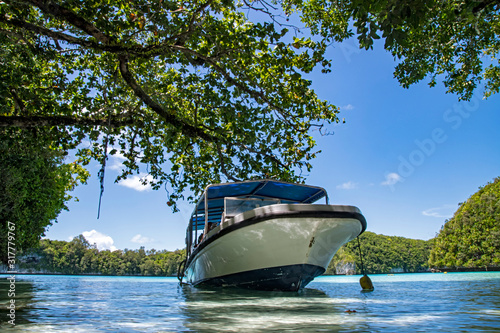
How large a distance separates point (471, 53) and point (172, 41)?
28.8ft

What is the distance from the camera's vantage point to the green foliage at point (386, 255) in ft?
354

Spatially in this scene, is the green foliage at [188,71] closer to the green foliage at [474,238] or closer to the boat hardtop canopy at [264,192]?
the boat hardtop canopy at [264,192]

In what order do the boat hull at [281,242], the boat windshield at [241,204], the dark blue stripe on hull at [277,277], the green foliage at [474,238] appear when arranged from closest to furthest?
1. the boat hull at [281,242]
2. the dark blue stripe on hull at [277,277]
3. the boat windshield at [241,204]
4. the green foliage at [474,238]

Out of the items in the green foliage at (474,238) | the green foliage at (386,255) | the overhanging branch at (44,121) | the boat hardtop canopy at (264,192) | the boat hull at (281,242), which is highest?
the overhanging branch at (44,121)

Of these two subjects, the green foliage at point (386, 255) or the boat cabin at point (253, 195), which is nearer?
the boat cabin at point (253, 195)

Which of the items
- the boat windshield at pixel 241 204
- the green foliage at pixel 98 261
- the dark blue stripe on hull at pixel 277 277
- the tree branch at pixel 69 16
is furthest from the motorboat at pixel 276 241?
the green foliage at pixel 98 261

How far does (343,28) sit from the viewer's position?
416 inches

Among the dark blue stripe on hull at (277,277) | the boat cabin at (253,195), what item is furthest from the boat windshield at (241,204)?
the dark blue stripe on hull at (277,277)

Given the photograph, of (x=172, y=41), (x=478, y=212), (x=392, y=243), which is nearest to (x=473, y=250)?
(x=478, y=212)

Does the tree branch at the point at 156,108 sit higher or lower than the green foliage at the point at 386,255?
higher

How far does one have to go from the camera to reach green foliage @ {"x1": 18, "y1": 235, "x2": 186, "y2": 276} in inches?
3246

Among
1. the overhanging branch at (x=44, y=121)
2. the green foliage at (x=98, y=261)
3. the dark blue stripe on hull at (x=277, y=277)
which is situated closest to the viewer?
the dark blue stripe on hull at (x=277, y=277)

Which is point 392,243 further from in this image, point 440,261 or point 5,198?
point 5,198

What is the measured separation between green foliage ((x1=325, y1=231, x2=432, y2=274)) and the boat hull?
101034mm
